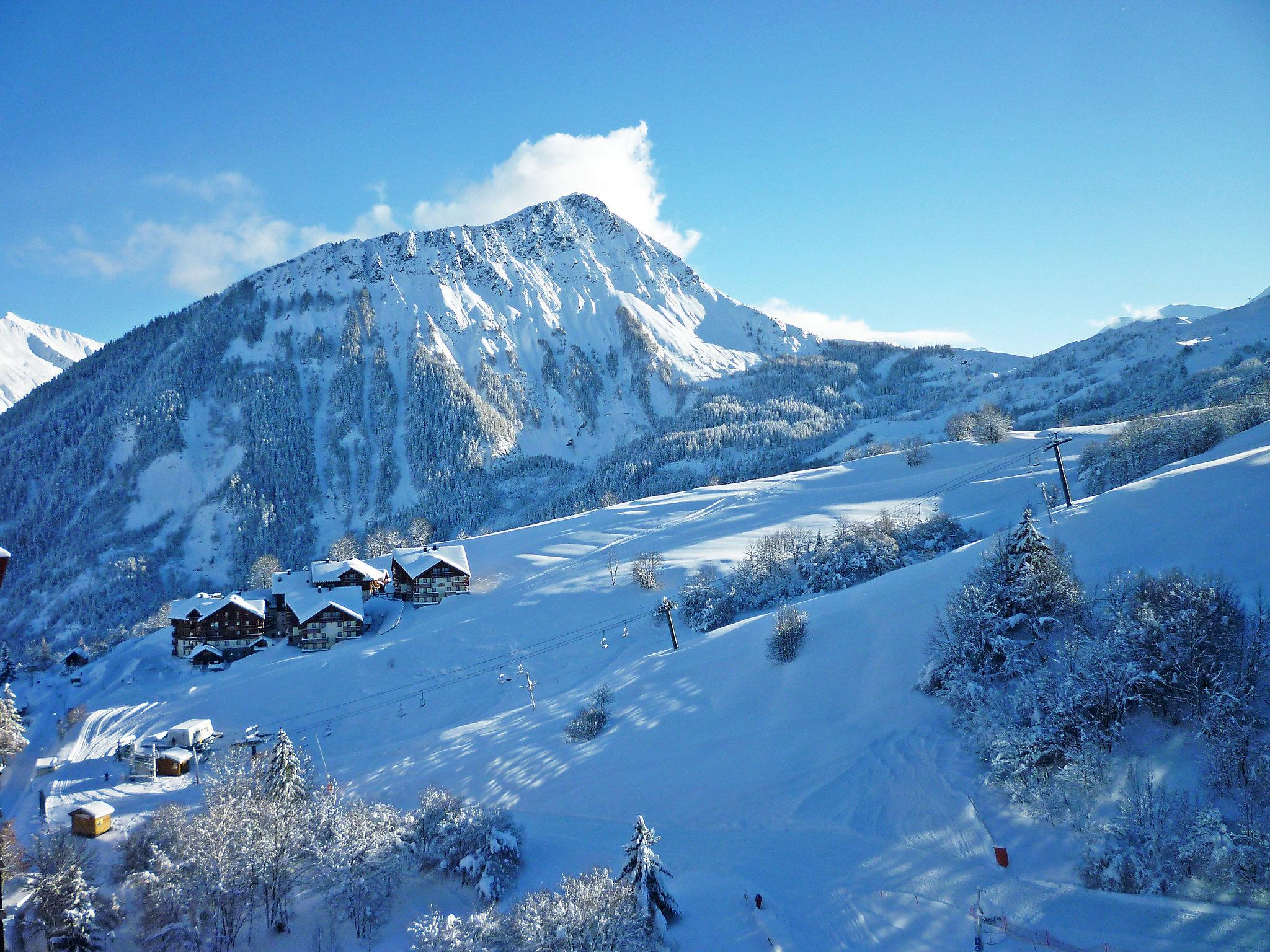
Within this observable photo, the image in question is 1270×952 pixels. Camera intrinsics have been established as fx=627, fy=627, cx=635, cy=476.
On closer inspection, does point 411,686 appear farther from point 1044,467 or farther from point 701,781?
point 1044,467

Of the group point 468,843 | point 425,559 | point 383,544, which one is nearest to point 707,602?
point 468,843

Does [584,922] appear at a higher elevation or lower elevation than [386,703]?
lower

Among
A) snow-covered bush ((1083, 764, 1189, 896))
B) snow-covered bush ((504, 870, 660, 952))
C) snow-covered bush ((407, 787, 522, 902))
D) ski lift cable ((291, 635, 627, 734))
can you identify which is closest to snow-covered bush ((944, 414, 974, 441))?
ski lift cable ((291, 635, 627, 734))

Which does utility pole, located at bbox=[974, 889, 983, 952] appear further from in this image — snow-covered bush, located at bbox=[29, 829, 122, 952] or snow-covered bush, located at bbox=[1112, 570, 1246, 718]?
snow-covered bush, located at bbox=[29, 829, 122, 952]

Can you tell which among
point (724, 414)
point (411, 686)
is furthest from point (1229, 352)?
point (411, 686)

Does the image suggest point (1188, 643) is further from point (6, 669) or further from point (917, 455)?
point (6, 669)

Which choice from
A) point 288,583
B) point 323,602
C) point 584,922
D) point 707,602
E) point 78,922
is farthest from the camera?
point 288,583

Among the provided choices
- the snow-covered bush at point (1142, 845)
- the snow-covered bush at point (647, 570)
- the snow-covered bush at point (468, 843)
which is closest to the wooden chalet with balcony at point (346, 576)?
the snow-covered bush at point (647, 570)
